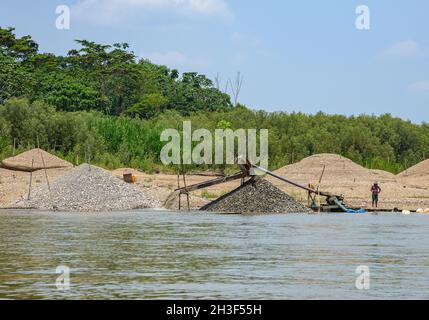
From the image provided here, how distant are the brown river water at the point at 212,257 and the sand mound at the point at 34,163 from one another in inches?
612

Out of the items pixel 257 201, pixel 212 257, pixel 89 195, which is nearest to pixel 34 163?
pixel 89 195

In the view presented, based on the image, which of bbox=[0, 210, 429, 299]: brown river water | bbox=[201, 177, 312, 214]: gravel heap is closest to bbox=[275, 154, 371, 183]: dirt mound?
bbox=[201, 177, 312, 214]: gravel heap

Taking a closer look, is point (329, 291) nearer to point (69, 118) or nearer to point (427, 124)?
point (69, 118)

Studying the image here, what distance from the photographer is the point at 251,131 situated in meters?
77.2

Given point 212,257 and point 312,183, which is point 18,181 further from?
point 212,257

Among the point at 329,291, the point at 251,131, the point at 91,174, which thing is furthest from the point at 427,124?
the point at 329,291

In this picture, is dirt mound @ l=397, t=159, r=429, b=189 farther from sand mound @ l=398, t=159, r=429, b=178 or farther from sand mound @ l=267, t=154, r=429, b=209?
sand mound @ l=267, t=154, r=429, b=209

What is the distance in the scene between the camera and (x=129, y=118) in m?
80.2

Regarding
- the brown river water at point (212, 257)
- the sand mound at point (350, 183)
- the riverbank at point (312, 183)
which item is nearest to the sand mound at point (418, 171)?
the riverbank at point (312, 183)

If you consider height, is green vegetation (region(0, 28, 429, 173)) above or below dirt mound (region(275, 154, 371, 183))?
above

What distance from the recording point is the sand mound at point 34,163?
57.3 m

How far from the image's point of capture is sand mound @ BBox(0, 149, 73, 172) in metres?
57.3

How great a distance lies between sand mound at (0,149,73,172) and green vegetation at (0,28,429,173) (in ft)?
13.9

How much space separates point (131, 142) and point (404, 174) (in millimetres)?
18753
